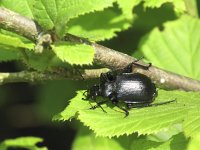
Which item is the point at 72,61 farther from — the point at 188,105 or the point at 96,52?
the point at 188,105

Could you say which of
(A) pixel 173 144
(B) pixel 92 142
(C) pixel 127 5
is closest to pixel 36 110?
(B) pixel 92 142

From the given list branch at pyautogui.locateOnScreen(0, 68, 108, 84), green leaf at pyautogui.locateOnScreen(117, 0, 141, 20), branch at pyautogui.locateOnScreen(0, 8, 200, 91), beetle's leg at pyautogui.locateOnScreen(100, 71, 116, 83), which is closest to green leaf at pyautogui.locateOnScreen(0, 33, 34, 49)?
branch at pyautogui.locateOnScreen(0, 8, 200, 91)

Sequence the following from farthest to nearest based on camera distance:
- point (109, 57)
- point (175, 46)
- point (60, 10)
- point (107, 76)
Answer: point (175, 46), point (107, 76), point (109, 57), point (60, 10)

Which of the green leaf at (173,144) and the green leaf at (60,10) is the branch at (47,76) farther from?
the green leaf at (173,144)

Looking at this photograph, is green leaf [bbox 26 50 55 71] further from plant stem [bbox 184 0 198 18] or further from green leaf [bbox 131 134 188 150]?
plant stem [bbox 184 0 198 18]

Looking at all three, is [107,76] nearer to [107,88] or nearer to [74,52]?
[107,88]

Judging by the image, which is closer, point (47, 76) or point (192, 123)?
point (192, 123)

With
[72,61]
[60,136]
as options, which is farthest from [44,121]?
[72,61]
